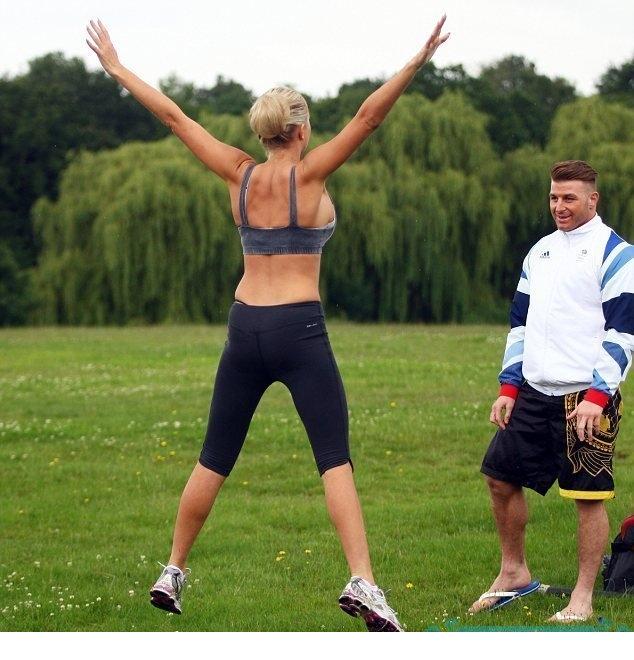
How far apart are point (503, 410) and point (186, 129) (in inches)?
88.4

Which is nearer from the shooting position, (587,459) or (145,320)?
(587,459)

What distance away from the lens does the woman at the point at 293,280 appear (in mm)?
5371

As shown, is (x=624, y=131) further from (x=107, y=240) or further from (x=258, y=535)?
(x=258, y=535)

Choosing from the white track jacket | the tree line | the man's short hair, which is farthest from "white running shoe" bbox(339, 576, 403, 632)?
the tree line

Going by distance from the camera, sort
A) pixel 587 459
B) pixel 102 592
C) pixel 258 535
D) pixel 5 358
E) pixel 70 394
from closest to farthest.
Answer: pixel 587 459
pixel 102 592
pixel 258 535
pixel 70 394
pixel 5 358

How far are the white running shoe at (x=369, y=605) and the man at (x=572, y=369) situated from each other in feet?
4.74

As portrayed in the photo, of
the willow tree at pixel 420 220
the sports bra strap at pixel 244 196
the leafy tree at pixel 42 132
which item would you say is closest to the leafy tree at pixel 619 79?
the leafy tree at pixel 42 132

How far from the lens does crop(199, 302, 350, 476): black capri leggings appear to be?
17.9 feet

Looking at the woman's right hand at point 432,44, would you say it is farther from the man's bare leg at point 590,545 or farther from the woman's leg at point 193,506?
the man's bare leg at point 590,545

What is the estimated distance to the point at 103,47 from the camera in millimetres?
5938

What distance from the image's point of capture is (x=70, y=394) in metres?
20.5

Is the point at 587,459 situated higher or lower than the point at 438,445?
higher

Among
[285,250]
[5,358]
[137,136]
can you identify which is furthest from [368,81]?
[285,250]

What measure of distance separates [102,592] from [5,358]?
834 inches
